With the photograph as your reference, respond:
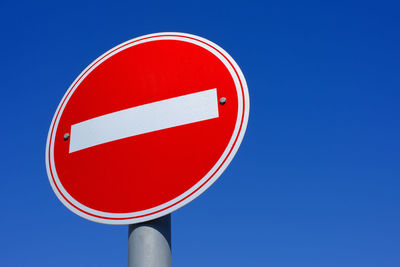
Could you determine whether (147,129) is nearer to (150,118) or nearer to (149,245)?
(150,118)

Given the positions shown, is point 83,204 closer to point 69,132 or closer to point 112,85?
point 69,132

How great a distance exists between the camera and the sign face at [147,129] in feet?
3.65

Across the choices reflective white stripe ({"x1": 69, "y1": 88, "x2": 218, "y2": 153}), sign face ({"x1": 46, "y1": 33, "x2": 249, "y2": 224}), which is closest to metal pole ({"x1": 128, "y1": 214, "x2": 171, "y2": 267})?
sign face ({"x1": 46, "y1": 33, "x2": 249, "y2": 224})

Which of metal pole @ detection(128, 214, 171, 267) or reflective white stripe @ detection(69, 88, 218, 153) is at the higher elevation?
reflective white stripe @ detection(69, 88, 218, 153)

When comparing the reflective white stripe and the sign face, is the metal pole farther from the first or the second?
the reflective white stripe

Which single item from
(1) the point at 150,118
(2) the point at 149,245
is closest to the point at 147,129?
(1) the point at 150,118

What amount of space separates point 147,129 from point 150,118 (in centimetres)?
3

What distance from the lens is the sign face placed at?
1.11 metres

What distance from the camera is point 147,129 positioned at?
1208 millimetres

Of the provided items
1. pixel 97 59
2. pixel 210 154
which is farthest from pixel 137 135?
pixel 97 59

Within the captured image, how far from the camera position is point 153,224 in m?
1.10

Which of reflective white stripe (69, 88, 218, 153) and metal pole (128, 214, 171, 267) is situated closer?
metal pole (128, 214, 171, 267)

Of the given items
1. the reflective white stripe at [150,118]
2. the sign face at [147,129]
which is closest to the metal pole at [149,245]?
the sign face at [147,129]

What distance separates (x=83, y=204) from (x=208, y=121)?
0.38 m
